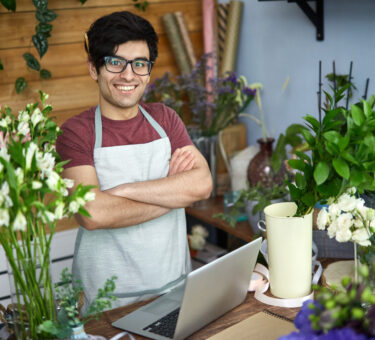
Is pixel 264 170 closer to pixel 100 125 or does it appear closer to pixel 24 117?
pixel 100 125

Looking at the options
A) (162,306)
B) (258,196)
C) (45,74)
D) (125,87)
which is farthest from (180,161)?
(45,74)

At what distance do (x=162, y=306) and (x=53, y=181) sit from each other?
0.58 metres

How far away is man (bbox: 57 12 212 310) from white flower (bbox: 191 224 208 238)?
0.99 meters

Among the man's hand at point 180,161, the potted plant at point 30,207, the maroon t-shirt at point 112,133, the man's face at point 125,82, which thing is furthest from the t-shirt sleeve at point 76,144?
the potted plant at point 30,207

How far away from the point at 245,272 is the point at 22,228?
2.13 ft

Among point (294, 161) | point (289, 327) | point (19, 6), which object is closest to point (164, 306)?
point (289, 327)

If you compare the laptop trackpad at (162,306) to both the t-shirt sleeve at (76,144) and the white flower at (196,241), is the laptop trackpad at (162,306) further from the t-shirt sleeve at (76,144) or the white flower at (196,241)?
the white flower at (196,241)

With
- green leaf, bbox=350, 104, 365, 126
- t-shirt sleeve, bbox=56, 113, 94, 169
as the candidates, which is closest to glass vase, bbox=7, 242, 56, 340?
t-shirt sleeve, bbox=56, 113, 94, 169

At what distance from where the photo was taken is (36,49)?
9.09 ft

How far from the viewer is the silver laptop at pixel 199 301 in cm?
135

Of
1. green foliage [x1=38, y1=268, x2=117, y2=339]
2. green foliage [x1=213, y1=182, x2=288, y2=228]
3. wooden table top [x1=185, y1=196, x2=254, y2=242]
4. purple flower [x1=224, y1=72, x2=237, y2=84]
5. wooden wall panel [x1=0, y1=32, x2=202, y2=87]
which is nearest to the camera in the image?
green foliage [x1=38, y1=268, x2=117, y2=339]

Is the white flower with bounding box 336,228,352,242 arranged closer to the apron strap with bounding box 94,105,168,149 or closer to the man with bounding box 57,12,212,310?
the man with bounding box 57,12,212,310

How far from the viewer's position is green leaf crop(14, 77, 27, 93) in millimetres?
2736

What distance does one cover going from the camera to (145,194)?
1.92 metres
